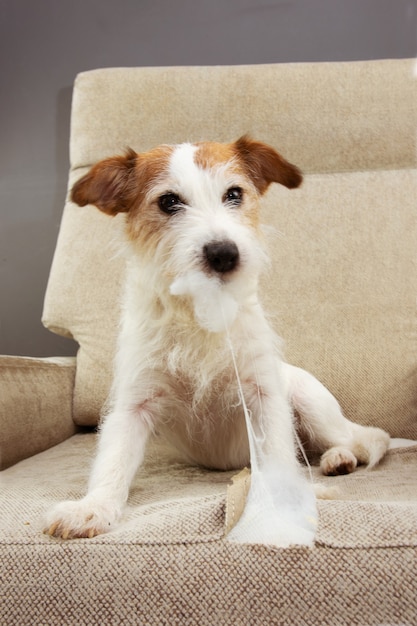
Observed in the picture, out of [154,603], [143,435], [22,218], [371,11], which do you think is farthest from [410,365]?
[22,218]

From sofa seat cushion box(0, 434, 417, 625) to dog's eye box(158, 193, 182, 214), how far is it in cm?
50

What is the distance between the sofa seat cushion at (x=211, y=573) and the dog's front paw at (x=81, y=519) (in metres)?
0.02

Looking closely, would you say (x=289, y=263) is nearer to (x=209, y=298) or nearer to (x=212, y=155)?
(x=212, y=155)

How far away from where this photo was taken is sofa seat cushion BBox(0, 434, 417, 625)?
0.70 meters

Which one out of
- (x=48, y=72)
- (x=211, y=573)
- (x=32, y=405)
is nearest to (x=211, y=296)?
(x=211, y=573)

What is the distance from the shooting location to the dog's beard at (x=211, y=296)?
97 cm

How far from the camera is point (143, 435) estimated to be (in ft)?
Result: 3.80

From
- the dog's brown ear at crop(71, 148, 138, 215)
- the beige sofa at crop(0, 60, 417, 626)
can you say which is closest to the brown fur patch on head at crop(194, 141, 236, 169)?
the dog's brown ear at crop(71, 148, 138, 215)

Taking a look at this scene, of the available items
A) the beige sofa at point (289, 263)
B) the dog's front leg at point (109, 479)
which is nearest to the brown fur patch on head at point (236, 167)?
the beige sofa at point (289, 263)

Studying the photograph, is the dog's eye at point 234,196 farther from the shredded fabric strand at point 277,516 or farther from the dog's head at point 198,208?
the shredded fabric strand at point 277,516

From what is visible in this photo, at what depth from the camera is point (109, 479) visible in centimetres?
100

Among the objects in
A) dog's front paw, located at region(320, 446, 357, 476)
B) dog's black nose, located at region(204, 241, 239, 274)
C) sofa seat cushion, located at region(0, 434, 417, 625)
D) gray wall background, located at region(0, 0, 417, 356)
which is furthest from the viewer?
gray wall background, located at region(0, 0, 417, 356)

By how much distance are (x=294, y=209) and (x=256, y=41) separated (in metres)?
0.70

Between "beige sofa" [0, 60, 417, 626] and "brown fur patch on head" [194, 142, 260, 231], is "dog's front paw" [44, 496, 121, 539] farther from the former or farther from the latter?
"brown fur patch on head" [194, 142, 260, 231]
